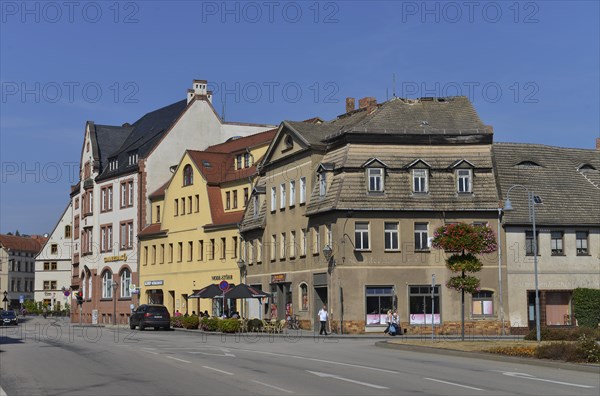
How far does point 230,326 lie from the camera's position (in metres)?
49.5

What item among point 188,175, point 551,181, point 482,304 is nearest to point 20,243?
point 188,175

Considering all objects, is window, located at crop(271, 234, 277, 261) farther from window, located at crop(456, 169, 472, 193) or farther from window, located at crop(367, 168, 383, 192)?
window, located at crop(456, 169, 472, 193)

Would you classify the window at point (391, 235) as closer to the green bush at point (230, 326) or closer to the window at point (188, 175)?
the green bush at point (230, 326)

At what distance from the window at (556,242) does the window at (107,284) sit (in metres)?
43.1

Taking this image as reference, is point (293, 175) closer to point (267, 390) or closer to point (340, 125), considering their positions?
point (340, 125)

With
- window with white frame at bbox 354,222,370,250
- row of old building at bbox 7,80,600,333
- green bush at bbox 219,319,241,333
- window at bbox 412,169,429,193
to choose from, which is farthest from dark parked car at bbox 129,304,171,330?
window at bbox 412,169,429,193

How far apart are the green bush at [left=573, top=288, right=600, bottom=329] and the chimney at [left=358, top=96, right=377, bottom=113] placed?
16294 mm

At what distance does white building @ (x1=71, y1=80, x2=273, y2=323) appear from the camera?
3083 inches

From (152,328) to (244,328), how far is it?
11.4 meters

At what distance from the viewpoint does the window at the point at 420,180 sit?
50.2 meters

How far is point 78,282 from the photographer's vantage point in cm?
8938

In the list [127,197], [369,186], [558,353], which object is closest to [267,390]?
[558,353]

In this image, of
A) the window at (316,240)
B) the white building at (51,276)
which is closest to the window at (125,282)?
the window at (316,240)

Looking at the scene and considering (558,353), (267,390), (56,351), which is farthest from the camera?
(56,351)
